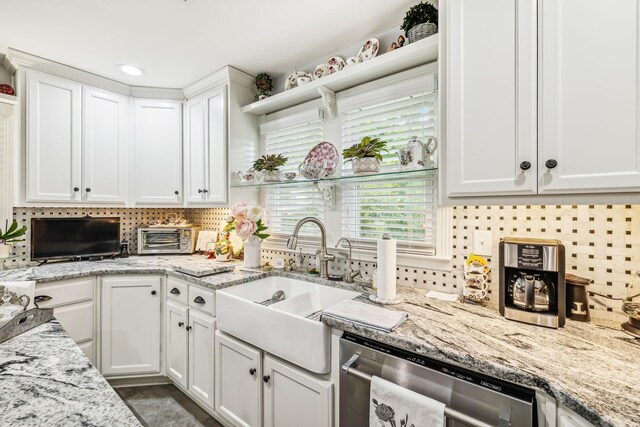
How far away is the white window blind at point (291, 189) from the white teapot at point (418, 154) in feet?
2.62

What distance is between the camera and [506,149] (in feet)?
3.88

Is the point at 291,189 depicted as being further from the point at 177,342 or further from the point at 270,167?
the point at 177,342

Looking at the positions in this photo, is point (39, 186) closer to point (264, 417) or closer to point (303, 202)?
point (303, 202)

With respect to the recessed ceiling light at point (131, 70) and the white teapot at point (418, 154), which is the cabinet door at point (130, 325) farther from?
the white teapot at point (418, 154)

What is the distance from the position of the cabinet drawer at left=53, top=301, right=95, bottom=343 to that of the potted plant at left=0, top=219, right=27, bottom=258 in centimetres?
62

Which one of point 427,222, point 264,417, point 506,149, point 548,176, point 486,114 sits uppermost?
point 486,114

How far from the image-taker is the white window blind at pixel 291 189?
2285 mm

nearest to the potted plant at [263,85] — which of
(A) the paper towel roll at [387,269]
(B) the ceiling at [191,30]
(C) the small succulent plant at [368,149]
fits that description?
(B) the ceiling at [191,30]

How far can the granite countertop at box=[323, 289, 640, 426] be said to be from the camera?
760 mm

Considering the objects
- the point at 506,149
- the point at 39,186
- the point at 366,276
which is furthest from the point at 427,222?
the point at 39,186

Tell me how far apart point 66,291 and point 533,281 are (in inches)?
111

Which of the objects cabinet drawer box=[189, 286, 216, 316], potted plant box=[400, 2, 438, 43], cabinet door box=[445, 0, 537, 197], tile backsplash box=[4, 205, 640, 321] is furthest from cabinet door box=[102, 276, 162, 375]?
potted plant box=[400, 2, 438, 43]

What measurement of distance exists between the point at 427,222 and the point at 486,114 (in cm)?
70

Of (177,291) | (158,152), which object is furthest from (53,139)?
(177,291)
